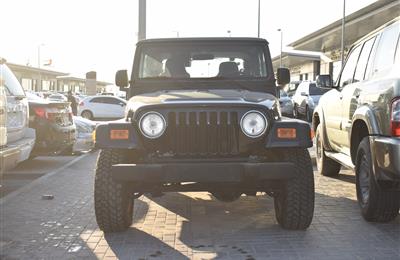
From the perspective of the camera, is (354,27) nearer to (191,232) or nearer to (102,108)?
(102,108)

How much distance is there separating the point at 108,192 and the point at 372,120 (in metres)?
2.59

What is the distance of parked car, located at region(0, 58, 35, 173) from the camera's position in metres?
6.04

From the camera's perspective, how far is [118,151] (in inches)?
204

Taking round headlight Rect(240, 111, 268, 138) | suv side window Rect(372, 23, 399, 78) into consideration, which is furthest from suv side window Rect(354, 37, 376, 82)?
round headlight Rect(240, 111, 268, 138)

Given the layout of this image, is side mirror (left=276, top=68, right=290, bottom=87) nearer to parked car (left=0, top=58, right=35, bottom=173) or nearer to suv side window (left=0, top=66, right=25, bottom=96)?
parked car (left=0, top=58, right=35, bottom=173)

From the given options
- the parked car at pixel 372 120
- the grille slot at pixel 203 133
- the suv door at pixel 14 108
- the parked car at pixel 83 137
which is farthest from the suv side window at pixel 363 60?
the parked car at pixel 83 137

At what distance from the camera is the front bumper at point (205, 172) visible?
4777mm

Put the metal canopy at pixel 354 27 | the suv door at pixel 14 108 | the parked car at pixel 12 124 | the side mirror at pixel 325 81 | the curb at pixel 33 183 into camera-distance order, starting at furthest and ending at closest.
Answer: the metal canopy at pixel 354 27 < the side mirror at pixel 325 81 < the curb at pixel 33 183 < the suv door at pixel 14 108 < the parked car at pixel 12 124

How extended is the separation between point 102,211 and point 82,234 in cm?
36

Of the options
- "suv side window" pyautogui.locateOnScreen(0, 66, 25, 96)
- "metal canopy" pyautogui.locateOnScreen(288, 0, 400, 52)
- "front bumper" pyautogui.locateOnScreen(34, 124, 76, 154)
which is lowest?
"front bumper" pyautogui.locateOnScreen(34, 124, 76, 154)

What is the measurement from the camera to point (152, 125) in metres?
4.93

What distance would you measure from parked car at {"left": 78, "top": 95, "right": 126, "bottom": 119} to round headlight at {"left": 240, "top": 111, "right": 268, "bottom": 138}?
22.7m

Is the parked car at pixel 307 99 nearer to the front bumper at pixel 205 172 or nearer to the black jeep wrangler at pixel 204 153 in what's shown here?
the black jeep wrangler at pixel 204 153

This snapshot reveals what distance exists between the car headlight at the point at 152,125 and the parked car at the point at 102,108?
2249 centimetres
